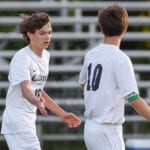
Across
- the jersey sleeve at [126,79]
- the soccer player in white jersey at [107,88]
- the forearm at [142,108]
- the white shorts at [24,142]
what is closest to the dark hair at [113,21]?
the soccer player in white jersey at [107,88]

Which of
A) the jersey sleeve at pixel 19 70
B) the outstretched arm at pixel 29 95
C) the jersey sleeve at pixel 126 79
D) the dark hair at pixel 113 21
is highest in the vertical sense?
the dark hair at pixel 113 21

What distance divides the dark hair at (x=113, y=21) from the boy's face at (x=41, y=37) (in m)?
1.04

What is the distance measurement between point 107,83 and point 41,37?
1178 mm

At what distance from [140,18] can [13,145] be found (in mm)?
5646

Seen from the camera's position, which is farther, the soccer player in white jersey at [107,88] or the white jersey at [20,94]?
the white jersey at [20,94]

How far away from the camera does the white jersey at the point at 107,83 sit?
21.4ft

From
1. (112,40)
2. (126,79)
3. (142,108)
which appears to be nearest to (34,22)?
(112,40)

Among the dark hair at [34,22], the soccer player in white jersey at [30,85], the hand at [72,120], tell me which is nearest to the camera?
the hand at [72,120]

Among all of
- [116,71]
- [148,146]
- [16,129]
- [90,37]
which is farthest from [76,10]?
[116,71]

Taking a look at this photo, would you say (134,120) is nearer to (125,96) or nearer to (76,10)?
(76,10)

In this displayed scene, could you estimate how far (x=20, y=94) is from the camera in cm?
A: 757

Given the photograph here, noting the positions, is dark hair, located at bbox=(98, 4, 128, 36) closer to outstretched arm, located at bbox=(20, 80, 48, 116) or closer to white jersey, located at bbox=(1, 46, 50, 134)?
outstretched arm, located at bbox=(20, 80, 48, 116)

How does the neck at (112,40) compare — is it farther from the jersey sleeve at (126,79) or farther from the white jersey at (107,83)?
the jersey sleeve at (126,79)

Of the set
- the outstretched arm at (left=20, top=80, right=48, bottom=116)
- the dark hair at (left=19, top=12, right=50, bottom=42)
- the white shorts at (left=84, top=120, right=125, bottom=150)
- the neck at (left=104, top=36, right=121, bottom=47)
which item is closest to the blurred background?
the dark hair at (left=19, top=12, right=50, bottom=42)
